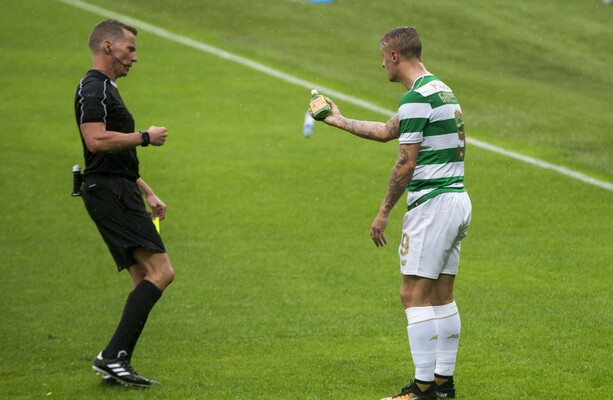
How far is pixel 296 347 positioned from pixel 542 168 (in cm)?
731

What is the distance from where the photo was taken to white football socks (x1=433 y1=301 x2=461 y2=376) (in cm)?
739

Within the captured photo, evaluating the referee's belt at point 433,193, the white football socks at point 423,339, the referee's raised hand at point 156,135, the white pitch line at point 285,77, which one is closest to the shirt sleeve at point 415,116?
the referee's belt at point 433,193

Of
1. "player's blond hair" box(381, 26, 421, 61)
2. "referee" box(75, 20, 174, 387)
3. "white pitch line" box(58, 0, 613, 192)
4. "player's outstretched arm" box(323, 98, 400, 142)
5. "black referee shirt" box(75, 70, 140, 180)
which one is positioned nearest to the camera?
"player's blond hair" box(381, 26, 421, 61)

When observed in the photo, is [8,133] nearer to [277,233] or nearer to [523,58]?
[277,233]

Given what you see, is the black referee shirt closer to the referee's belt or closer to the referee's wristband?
the referee's wristband

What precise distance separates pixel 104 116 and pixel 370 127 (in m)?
1.92

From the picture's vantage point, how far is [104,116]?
7.72 meters

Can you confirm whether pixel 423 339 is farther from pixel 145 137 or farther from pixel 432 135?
pixel 145 137

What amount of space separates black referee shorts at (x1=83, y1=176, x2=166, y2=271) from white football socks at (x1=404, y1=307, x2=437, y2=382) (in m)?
2.06

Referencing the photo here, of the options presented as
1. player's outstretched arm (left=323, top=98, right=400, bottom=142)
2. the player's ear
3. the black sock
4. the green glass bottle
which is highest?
the player's ear

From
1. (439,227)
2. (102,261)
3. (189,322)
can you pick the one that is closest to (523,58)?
(102,261)

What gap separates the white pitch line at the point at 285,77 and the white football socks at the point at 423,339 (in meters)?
7.71

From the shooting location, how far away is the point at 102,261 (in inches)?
472

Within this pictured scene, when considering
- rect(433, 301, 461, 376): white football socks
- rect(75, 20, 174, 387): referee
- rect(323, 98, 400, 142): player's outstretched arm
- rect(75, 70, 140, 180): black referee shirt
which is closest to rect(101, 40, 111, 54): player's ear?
rect(75, 20, 174, 387): referee
